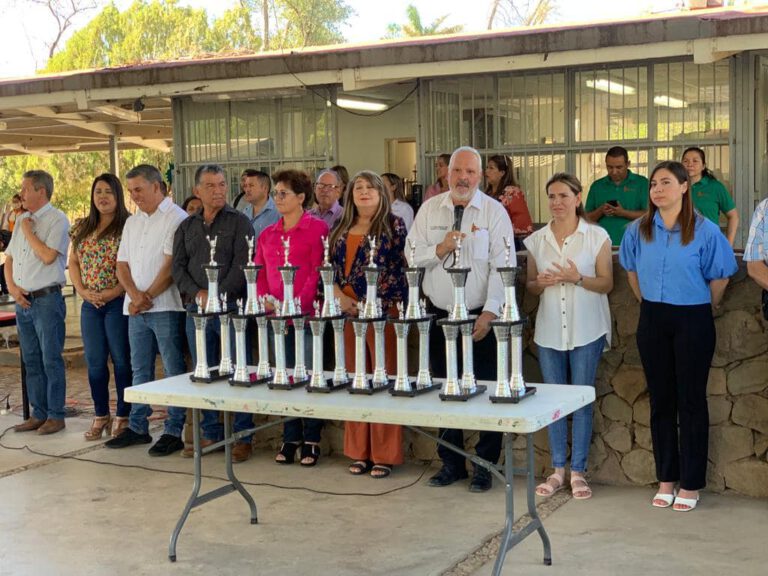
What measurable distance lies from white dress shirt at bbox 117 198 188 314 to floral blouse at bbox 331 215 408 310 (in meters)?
1.38

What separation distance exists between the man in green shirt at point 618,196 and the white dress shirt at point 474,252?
2.77 metres

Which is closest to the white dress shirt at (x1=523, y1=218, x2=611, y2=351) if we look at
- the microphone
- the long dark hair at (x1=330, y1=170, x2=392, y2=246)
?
the microphone

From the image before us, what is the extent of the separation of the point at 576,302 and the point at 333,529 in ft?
5.69

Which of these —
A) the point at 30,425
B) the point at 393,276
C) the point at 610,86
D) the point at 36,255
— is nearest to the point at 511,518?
the point at 393,276

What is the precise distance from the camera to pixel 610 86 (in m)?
9.20

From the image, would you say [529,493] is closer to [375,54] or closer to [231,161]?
[375,54]

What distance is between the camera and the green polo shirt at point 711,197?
810 centimetres

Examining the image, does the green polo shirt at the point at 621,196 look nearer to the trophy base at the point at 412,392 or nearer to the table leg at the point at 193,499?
the trophy base at the point at 412,392

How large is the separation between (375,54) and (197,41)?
40.1m

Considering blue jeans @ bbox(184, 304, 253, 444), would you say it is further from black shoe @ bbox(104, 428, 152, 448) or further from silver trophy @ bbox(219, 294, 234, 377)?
silver trophy @ bbox(219, 294, 234, 377)

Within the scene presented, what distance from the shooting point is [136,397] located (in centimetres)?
518

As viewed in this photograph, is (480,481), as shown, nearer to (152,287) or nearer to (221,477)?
(221,477)

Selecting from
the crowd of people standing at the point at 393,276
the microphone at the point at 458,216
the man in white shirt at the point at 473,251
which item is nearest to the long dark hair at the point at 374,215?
the crowd of people standing at the point at 393,276

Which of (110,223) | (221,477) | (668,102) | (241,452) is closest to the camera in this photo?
(221,477)
